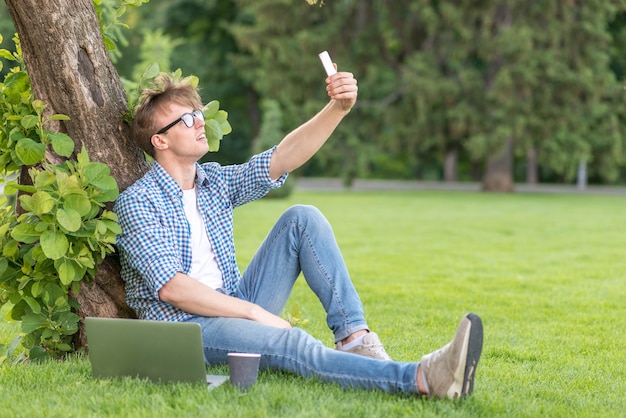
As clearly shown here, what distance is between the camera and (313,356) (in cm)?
332

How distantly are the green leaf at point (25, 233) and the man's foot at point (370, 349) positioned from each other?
1341 mm

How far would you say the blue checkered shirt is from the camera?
351 centimetres

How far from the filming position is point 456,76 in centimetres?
2575

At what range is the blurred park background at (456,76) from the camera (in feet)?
78.4

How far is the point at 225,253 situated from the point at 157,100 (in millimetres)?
714

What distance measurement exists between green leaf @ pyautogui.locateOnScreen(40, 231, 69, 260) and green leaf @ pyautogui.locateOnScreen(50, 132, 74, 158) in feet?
1.23

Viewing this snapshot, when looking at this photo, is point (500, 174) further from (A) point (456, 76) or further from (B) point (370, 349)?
(B) point (370, 349)

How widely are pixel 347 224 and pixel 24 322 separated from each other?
10411 mm

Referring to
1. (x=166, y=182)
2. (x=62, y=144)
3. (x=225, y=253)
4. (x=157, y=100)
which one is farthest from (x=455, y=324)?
(x=62, y=144)

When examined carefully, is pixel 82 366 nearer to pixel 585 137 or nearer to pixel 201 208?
pixel 201 208

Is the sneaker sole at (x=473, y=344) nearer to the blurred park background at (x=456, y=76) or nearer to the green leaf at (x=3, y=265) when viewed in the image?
the green leaf at (x=3, y=265)

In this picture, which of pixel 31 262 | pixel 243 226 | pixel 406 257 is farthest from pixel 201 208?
pixel 243 226

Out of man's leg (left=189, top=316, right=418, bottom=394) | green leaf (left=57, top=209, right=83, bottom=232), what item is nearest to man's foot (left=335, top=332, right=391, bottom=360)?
man's leg (left=189, top=316, right=418, bottom=394)

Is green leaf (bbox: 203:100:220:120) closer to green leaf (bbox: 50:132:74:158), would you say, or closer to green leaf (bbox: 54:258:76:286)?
green leaf (bbox: 50:132:74:158)
